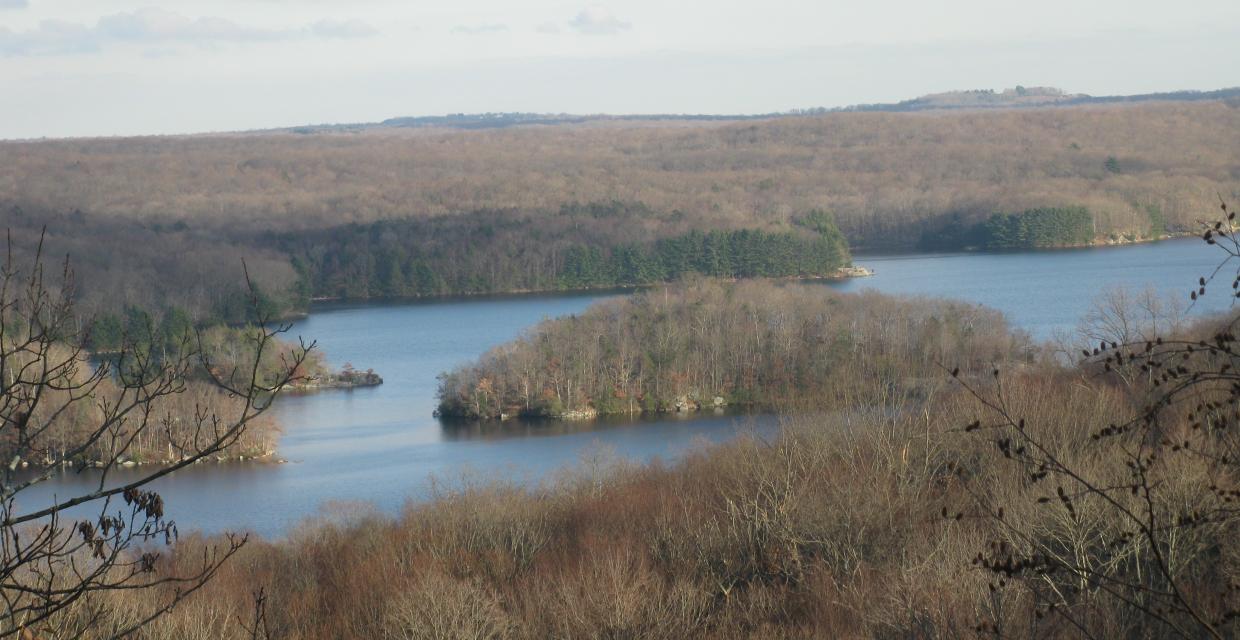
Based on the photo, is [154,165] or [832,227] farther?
[154,165]

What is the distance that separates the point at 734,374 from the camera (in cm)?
3008

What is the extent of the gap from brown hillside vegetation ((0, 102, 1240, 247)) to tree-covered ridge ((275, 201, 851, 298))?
514cm

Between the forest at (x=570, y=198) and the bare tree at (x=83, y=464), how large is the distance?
28.7 meters

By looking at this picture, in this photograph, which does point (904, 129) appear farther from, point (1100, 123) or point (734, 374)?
point (734, 374)

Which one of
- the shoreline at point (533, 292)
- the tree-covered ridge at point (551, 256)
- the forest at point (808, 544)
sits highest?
the forest at point (808, 544)

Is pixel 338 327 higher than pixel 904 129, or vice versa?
pixel 904 129

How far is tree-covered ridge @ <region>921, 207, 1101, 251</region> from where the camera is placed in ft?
189

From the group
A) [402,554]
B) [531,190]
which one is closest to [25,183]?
[531,190]

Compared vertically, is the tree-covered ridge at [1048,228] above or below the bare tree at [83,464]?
below

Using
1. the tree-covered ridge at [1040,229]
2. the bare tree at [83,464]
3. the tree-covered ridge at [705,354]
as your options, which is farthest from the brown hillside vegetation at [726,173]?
the bare tree at [83,464]

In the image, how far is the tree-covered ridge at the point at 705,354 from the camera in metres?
28.6

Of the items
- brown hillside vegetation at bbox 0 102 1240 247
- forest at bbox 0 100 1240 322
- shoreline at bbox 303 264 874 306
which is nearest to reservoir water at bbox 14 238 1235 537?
shoreline at bbox 303 264 874 306

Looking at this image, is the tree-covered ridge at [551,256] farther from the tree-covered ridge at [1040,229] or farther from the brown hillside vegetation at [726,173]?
the tree-covered ridge at [1040,229]

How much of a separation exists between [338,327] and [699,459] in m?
33.2
